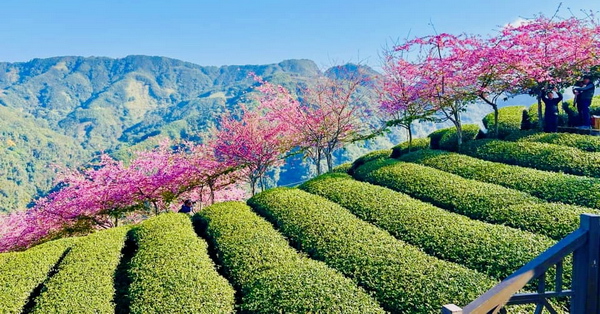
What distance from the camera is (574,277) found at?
13.5 feet

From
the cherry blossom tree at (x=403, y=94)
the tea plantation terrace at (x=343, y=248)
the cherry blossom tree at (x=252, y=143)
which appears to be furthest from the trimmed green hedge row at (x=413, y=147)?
the cherry blossom tree at (x=252, y=143)

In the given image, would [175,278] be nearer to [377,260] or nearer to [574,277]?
[377,260]

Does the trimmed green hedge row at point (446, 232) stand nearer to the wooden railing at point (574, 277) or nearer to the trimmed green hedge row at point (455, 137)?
the wooden railing at point (574, 277)

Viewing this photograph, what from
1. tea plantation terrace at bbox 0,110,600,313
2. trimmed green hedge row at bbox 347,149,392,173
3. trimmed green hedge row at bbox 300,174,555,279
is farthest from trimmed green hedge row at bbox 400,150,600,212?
trimmed green hedge row at bbox 347,149,392,173

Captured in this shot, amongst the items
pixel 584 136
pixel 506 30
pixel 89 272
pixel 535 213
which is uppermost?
pixel 506 30

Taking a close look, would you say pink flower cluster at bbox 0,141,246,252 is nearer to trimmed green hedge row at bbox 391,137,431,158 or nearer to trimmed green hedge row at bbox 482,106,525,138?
trimmed green hedge row at bbox 391,137,431,158

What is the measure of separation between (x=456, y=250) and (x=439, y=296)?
2073 mm

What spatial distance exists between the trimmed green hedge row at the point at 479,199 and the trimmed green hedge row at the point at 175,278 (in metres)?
7.24

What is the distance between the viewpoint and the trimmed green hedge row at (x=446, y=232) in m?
8.12

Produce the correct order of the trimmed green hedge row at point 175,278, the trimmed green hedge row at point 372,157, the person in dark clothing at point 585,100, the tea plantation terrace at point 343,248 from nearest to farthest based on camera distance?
the tea plantation terrace at point 343,248 → the trimmed green hedge row at point 175,278 → the person in dark clothing at point 585,100 → the trimmed green hedge row at point 372,157

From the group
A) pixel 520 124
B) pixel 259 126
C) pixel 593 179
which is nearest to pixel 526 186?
pixel 593 179

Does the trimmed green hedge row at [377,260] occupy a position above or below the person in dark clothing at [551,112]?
below

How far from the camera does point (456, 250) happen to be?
880 centimetres

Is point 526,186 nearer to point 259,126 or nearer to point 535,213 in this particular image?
point 535,213
